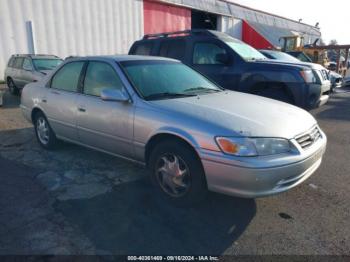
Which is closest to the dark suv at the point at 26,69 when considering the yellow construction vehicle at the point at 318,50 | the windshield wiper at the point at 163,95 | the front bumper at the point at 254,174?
the windshield wiper at the point at 163,95

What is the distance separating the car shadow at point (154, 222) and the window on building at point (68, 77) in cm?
179

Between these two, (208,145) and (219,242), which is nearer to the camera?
(219,242)

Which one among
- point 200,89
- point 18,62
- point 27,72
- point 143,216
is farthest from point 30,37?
point 143,216

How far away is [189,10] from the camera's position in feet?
71.8

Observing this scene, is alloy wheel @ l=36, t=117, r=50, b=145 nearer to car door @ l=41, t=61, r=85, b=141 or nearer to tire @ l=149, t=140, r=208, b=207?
car door @ l=41, t=61, r=85, b=141

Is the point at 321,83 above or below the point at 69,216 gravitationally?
above

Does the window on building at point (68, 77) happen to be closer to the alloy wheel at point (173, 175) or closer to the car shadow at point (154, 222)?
the car shadow at point (154, 222)

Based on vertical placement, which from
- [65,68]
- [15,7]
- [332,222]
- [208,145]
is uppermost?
[15,7]

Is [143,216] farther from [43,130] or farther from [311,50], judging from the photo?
[311,50]

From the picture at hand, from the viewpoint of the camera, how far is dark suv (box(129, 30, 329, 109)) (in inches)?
235

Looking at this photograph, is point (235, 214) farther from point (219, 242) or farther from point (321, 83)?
point (321, 83)

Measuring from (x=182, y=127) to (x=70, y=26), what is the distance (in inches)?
572

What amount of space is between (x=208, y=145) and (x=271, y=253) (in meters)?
1.05

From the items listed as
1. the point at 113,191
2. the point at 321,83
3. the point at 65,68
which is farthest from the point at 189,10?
the point at 113,191
